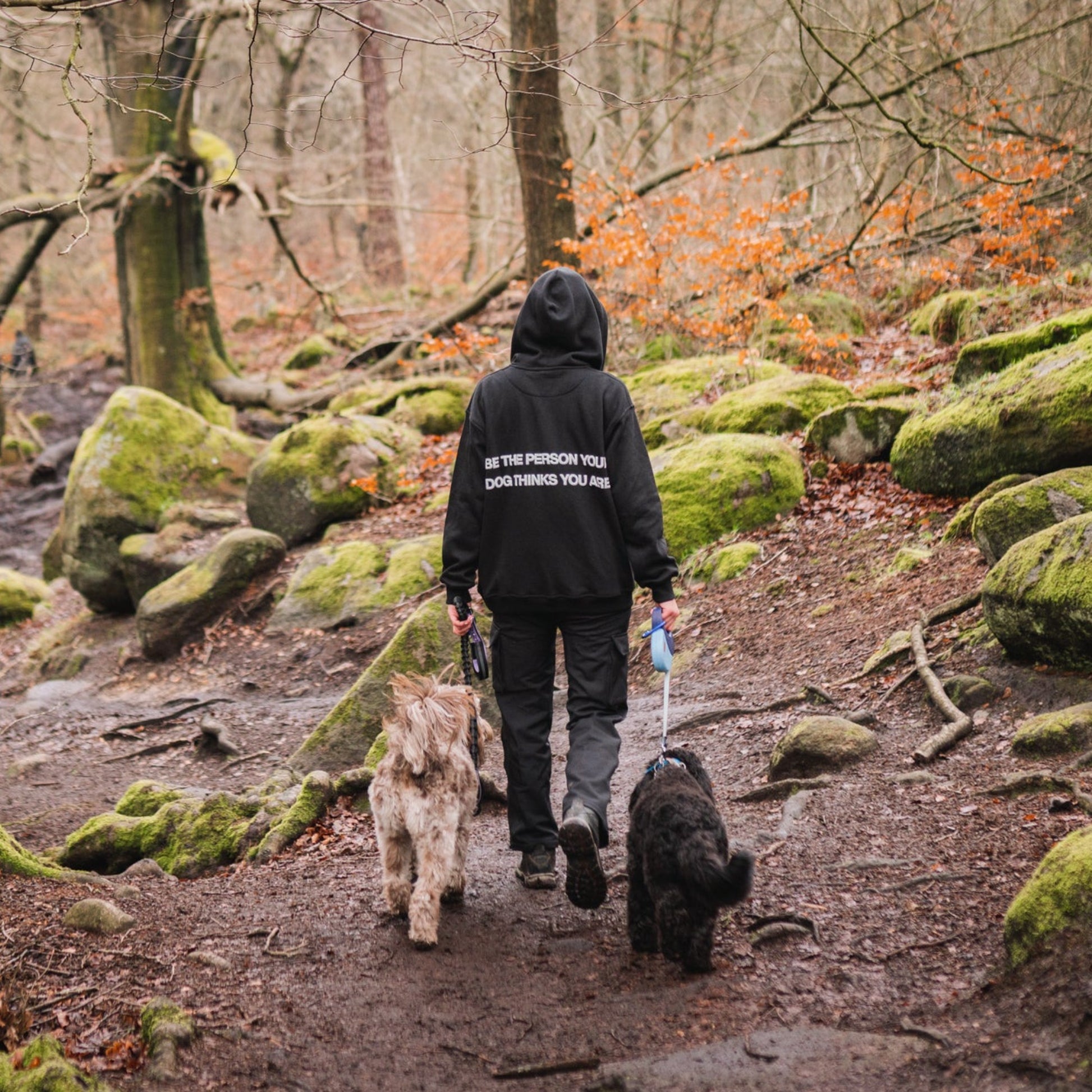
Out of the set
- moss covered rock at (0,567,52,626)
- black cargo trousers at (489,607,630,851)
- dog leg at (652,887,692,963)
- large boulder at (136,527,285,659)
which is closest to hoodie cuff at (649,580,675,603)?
black cargo trousers at (489,607,630,851)

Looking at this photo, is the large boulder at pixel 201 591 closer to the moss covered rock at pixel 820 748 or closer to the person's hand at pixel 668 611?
the moss covered rock at pixel 820 748

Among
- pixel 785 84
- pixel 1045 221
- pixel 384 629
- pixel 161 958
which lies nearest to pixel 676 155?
pixel 785 84

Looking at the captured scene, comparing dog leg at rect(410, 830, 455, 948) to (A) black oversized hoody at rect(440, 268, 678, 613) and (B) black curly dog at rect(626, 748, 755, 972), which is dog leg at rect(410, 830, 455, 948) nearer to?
(B) black curly dog at rect(626, 748, 755, 972)

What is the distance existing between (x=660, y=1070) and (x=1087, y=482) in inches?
187

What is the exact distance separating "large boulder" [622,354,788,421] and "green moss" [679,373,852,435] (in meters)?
0.65

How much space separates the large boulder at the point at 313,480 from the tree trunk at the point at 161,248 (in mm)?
4941

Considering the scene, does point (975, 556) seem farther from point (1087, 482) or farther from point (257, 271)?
point (257, 271)

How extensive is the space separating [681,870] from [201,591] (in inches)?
339

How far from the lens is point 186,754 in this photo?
8.52m

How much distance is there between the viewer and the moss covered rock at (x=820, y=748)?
5.38 meters

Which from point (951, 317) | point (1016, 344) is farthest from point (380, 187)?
point (1016, 344)

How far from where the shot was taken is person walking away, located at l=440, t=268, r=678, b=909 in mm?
4266

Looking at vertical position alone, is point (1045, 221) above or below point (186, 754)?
above

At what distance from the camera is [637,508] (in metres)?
4.27
